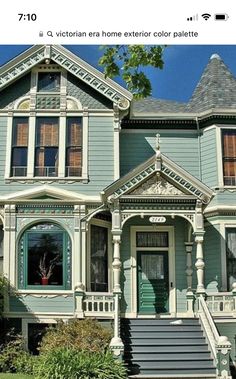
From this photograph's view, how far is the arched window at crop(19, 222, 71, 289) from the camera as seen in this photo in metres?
13.2

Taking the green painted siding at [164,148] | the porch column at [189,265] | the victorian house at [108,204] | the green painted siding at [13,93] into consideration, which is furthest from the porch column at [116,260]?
the green painted siding at [13,93]

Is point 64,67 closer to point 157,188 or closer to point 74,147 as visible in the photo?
point 74,147

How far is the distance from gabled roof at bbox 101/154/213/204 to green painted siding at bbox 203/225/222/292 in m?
1.29

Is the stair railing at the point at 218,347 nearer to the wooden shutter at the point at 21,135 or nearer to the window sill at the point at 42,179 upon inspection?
the window sill at the point at 42,179

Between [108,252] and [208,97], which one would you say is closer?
[108,252]

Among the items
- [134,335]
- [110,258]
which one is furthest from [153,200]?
[134,335]

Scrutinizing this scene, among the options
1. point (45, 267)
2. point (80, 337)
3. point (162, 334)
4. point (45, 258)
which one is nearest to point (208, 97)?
point (45, 258)

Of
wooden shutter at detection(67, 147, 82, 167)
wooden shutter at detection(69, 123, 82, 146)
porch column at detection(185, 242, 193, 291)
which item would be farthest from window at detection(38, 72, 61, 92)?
porch column at detection(185, 242, 193, 291)

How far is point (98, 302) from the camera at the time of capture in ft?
41.8

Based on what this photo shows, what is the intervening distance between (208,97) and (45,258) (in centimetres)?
610

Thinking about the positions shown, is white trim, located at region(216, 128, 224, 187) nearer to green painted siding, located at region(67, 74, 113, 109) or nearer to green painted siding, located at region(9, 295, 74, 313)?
green painted siding, located at region(67, 74, 113, 109)
